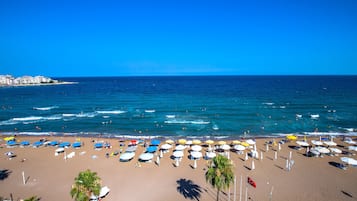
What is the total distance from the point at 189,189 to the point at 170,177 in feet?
10.9

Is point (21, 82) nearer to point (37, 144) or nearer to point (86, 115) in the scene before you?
point (86, 115)

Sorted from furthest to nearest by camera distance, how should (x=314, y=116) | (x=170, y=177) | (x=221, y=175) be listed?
(x=314, y=116), (x=170, y=177), (x=221, y=175)

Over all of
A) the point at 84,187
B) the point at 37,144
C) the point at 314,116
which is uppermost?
the point at 84,187

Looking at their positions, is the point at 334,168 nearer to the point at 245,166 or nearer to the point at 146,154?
the point at 245,166

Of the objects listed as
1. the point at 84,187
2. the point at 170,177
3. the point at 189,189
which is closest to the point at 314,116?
the point at 170,177

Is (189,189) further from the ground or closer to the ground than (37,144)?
closer to the ground

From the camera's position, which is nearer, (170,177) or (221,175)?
(221,175)

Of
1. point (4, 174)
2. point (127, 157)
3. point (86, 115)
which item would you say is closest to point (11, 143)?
point (4, 174)

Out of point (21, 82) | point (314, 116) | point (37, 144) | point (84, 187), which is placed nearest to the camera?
point (84, 187)

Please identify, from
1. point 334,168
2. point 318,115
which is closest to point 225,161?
point 334,168

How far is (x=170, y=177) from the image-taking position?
24.5 meters

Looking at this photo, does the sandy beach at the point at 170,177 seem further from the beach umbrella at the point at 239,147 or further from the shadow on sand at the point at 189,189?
the beach umbrella at the point at 239,147

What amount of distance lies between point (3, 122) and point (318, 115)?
78935 millimetres

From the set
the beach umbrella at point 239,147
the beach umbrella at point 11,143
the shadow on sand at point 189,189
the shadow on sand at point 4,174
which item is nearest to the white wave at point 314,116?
the beach umbrella at point 239,147
